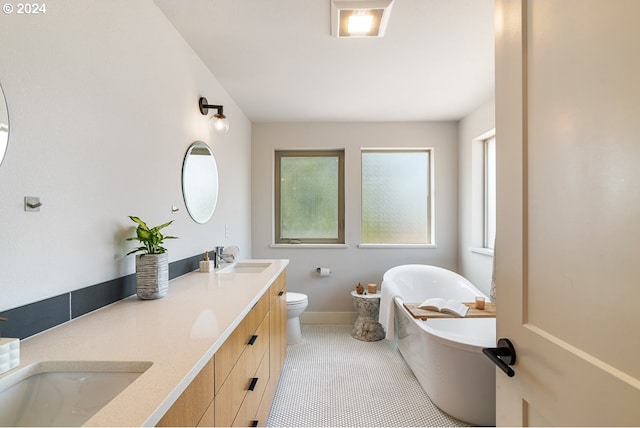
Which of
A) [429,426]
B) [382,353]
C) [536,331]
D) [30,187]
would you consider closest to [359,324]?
[382,353]

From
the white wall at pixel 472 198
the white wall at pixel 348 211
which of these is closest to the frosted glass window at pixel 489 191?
the white wall at pixel 472 198

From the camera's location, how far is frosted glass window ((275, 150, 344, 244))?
3637 millimetres

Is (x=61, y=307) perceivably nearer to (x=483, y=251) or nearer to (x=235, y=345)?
(x=235, y=345)

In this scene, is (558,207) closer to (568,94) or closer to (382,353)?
(568,94)

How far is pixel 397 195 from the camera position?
11.9 ft

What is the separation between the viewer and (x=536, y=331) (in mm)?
694

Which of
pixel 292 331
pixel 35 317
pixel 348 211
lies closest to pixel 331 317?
pixel 292 331

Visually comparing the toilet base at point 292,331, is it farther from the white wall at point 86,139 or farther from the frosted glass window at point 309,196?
the white wall at point 86,139

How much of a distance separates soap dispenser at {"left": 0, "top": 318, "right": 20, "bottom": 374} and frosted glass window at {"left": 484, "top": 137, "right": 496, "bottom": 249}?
3412 millimetres

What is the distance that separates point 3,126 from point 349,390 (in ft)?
7.54

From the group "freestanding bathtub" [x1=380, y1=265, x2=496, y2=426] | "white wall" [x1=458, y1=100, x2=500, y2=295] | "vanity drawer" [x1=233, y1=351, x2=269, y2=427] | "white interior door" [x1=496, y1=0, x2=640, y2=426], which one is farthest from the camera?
"white wall" [x1=458, y1=100, x2=500, y2=295]

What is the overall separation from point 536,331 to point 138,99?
1.79 meters

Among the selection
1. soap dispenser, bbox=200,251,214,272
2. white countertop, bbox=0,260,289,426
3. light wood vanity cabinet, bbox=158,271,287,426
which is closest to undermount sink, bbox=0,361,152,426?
white countertop, bbox=0,260,289,426

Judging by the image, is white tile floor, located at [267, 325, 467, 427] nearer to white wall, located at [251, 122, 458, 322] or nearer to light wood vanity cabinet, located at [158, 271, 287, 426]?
light wood vanity cabinet, located at [158, 271, 287, 426]
